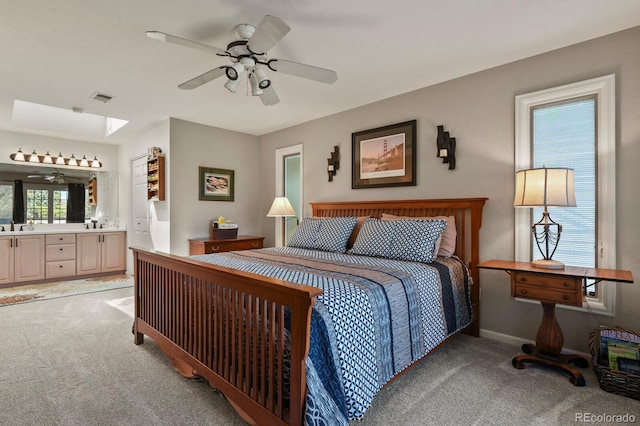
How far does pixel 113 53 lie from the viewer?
2.76 meters

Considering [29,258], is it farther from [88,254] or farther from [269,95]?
[269,95]

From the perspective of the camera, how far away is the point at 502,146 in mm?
2980

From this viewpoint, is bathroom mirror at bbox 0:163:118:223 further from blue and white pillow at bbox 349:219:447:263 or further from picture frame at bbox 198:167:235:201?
blue and white pillow at bbox 349:219:447:263

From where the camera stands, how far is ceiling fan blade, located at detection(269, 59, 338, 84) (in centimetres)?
232

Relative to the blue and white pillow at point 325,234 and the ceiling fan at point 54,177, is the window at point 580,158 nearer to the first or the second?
the blue and white pillow at point 325,234

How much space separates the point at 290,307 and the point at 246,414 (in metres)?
0.74

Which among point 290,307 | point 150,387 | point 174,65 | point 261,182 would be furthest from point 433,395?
point 261,182

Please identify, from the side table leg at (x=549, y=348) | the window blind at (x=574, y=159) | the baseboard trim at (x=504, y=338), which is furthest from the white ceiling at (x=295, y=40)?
the baseboard trim at (x=504, y=338)

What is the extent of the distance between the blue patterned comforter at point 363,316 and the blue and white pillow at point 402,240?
0.11m

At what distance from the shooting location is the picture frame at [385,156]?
11.9 ft

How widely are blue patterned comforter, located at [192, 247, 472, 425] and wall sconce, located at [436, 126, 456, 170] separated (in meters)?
0.99

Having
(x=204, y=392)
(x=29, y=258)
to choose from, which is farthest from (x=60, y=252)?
(x=204, y=392)

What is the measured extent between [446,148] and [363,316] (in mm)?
2226

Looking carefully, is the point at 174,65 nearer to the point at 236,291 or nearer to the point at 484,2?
the point at 236,291
